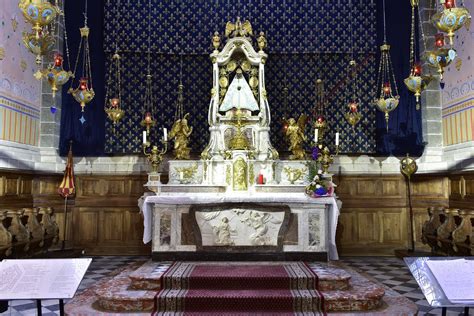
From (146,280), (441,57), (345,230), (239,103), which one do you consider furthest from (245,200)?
(441,57)

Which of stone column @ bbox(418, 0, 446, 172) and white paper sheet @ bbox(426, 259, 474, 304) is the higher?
stone column @ bbox(418, 0, 446, 172)

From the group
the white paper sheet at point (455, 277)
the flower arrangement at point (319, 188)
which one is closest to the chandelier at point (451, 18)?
the flower arrangement at point (319, 188)

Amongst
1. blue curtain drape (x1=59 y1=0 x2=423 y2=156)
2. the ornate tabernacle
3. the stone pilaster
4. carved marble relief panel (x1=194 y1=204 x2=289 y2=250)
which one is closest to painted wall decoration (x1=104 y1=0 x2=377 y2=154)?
blue curtain drape (x1=59 y1=0 x2=423 y2=156)

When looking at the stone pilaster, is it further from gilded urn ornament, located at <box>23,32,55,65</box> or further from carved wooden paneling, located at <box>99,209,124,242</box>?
gilded urn ornament, located at <box>23,32,55,65</box>

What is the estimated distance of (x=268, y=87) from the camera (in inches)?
387

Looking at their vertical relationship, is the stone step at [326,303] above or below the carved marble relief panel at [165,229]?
below

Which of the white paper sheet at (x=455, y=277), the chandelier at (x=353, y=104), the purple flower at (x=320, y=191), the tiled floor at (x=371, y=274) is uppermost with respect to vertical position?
the chandelier at (x=353, y=104)

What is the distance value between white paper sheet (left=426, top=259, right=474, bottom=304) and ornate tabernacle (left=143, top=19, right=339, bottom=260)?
381 centimetres

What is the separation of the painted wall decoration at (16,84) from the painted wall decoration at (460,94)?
857cm

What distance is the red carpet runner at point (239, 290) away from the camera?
5.27 meters

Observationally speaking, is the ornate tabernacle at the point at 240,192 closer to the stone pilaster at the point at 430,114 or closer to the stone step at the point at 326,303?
the stone step at the point at 326,303

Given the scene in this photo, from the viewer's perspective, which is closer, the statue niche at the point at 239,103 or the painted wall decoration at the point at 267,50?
the statue niche at the point at 239,103

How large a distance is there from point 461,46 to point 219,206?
229 inches

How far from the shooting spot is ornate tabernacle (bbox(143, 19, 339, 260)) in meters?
7.15
